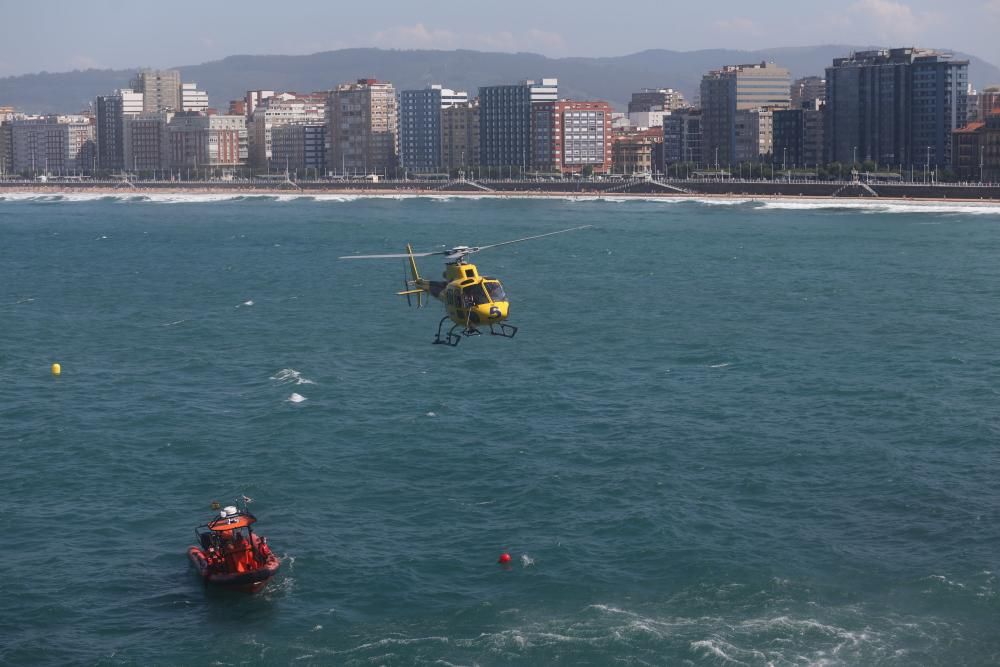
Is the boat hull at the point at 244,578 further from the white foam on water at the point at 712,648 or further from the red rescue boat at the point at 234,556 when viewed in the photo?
the white foam on water at the point at 712,648

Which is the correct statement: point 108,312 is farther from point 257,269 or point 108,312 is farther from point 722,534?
point 722,534

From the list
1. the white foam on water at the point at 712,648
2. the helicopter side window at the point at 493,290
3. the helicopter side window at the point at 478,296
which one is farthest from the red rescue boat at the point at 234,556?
the white foam on water at the point at 712,648

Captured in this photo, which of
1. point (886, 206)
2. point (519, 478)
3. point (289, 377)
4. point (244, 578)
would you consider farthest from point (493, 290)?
point (886, 206)

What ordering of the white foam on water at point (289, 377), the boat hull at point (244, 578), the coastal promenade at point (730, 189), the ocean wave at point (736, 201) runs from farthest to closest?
the coastal promenade at point (730, 189)
the ocean wave at point (736, 201)
the white foam on water at point (289, 377)
the boat hull at point (244, 578)

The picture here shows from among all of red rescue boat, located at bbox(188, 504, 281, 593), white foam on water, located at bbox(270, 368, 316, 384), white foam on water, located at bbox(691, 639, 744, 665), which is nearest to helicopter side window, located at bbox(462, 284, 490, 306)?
red rescue boat, located at bbox(188, 504, 281, 593)

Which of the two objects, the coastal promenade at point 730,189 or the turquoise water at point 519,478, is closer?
the turquoise water at point 519,478

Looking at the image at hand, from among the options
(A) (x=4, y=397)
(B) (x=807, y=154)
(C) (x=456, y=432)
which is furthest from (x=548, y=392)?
(B) (x=807, y=154)

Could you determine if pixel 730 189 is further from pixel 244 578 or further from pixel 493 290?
pixel 244 578
